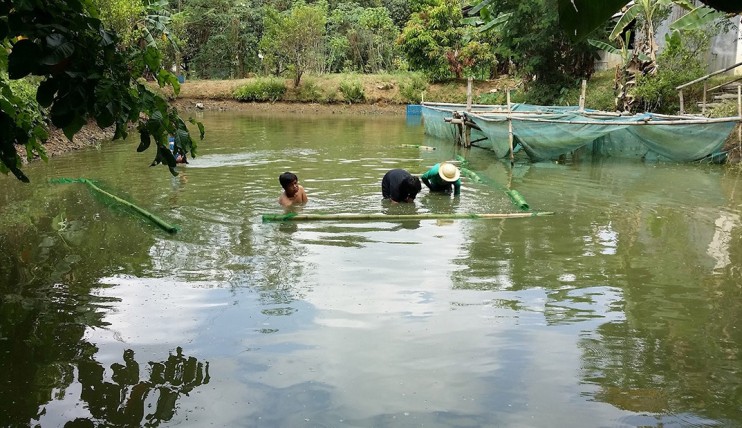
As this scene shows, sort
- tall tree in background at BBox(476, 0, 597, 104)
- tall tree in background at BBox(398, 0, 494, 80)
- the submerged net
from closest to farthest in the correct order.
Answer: the submerged net → tall tree in background at BBox(476, 0, 597, 104) → tall tree in background at BBox(398, 0, 494, 80)

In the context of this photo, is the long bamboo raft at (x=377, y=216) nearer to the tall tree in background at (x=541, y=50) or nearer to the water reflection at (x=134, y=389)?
the water reflection at (x=134, y=389)

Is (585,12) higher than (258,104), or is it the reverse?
(258,104)

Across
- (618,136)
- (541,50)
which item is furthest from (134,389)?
(541,50)

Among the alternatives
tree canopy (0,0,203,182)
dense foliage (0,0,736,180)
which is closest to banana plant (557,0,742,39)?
dense foliage (0,0,736,180)

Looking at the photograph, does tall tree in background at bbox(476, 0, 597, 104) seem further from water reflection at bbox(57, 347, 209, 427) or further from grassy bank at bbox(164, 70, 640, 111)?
water reflection at bbox(57, 347, 209, 427)

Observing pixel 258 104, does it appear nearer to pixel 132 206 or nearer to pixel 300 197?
pixel 300 197

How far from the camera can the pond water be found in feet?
12.4

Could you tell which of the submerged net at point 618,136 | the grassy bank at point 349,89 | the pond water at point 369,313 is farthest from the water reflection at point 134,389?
the grassy bank at point 349,89

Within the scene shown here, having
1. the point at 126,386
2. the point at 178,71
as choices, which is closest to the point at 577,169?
the point at 126,386

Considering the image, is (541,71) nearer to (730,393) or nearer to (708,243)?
(708,243)

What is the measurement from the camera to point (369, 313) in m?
5.17

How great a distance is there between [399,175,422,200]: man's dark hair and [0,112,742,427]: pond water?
0.23m

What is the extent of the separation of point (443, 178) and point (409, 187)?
0.63 m

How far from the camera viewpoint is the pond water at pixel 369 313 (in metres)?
3.77
